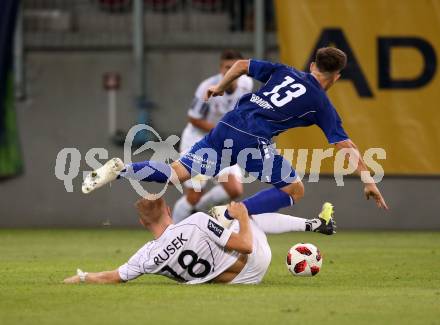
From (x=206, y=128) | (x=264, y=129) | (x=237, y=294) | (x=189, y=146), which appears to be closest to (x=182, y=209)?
(x=189, y=146)

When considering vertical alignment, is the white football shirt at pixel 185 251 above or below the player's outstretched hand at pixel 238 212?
below

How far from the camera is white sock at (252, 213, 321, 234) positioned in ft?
31.6

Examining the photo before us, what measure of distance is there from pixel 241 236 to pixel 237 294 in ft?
1.76

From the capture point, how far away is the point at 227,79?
31.9ft

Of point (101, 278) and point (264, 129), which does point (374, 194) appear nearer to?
point (264, 129)

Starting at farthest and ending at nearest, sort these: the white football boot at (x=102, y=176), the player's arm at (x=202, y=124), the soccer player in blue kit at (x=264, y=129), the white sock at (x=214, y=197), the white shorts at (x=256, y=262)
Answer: the white sock at (x=214, y=197) → the player's arm at (x=202, y=124) → the soccer player in blue kit at (x=264, y=129) → the white football boot at (x=102, y=176) → the white shorts at (x=256, y=262)

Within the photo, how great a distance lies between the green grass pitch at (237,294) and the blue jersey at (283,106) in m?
1.22

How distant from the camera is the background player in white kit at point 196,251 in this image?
8.45 metres

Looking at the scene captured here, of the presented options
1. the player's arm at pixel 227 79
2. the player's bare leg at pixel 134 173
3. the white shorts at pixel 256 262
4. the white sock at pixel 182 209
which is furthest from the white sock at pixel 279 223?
the white sock at pixel 182 209

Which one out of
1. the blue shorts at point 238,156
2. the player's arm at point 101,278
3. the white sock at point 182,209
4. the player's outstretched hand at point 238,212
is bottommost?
the white sock at point 182,209

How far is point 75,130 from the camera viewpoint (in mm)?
16984

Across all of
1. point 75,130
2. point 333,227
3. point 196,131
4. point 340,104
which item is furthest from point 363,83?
point 333,227

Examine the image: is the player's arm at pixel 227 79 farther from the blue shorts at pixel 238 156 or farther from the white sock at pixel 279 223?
the white sock at pixel 279 223

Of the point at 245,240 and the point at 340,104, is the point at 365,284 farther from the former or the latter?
the point at 340,104
